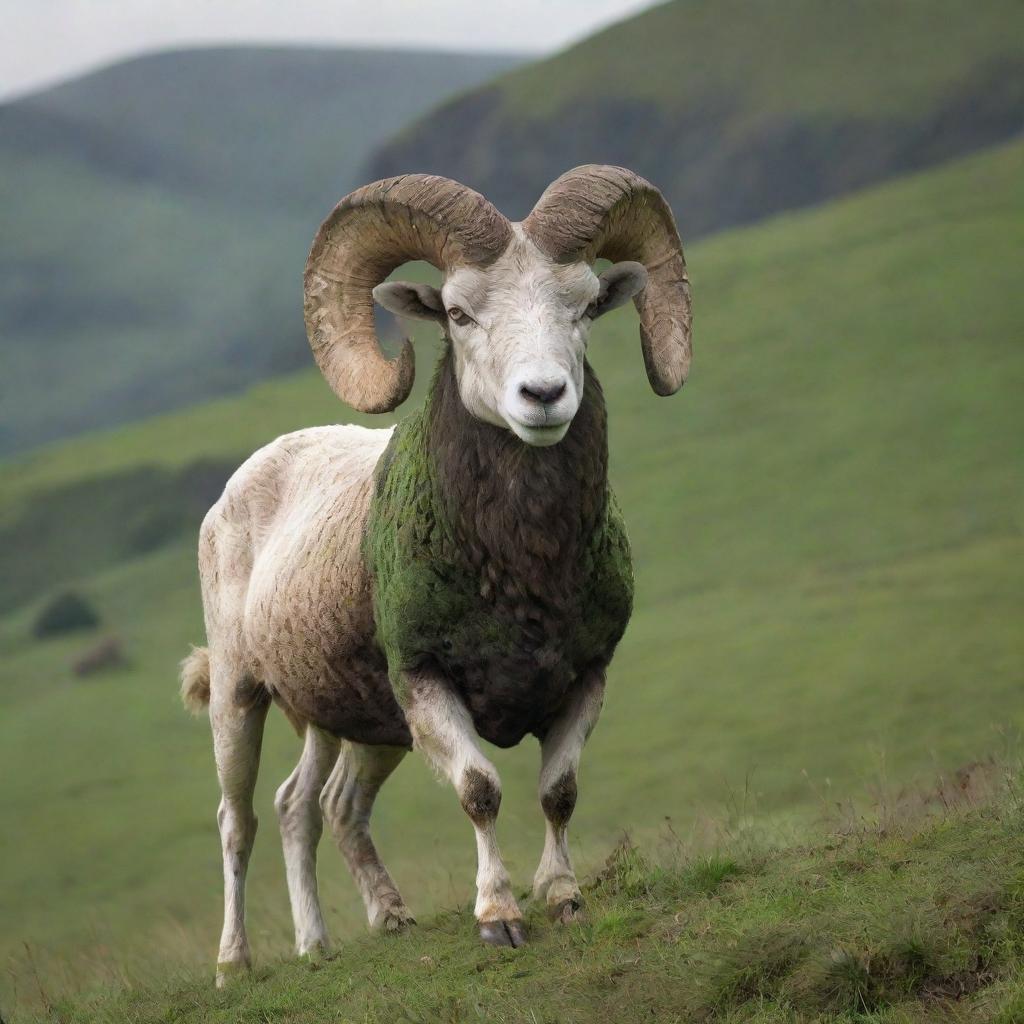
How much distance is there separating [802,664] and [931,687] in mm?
5353

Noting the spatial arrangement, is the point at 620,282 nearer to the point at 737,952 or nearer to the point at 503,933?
the point at 503,933

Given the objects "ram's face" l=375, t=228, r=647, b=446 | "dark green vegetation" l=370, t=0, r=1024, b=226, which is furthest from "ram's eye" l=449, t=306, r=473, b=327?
"dark green vegetation" l=370, t=0, r=1024, b=226

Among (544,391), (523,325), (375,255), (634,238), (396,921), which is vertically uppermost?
(375,255)

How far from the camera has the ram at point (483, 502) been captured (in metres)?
8.01

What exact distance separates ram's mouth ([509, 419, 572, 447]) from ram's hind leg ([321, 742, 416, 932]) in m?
3.48

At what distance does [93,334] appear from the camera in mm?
117688

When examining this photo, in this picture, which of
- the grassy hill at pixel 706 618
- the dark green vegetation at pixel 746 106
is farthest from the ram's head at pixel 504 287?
the dark green vegetation at pixel 746 106

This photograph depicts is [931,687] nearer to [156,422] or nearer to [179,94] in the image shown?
[156,422]

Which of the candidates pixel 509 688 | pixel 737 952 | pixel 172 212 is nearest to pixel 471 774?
pixel 509 688

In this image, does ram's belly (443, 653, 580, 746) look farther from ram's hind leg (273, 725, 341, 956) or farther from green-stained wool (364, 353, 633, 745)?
ram's hind leg (273, 725, 341, 956)

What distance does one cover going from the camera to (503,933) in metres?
7.91

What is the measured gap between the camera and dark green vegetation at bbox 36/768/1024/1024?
622cm

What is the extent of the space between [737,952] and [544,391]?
2.34 metres

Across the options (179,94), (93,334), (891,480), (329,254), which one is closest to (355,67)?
(179,94)
